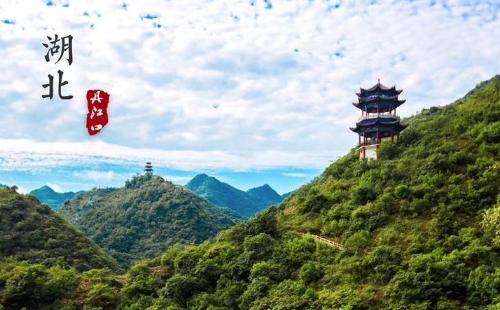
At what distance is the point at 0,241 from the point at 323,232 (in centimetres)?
2813

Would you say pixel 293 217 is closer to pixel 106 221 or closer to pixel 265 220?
pixel 265 220

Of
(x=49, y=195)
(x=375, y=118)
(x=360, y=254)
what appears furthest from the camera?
(x=49, y=195)

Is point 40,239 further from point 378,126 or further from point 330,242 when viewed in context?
point 378,126

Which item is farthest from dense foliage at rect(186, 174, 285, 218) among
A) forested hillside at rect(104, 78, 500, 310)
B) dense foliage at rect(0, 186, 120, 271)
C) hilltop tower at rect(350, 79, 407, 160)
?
forested hillside at rect(104, 78, 500, 310)

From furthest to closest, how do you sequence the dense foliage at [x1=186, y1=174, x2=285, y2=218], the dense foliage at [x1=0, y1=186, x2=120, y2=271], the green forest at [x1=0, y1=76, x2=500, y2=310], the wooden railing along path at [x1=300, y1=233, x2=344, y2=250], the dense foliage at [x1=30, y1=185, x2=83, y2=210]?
the dense foliage at [x1=30, y1=185, x2=83, y2=210] < the dense foliage at [x1=186, y1=174, x2=285, y2=218] < the dense foliage at [x1=0, y1=186, x2=120, y2=271] < the wooden railing along path at [x1=300, y1=233, x2=344, y2=250] < the green forest at [x1=0, y1=76, x2=500, y2=310]

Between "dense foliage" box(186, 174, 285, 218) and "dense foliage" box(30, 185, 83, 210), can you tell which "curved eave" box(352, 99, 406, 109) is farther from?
"dense foliage" box(30, 185, 83, 210)

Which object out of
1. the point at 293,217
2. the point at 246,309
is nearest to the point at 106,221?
the point at 293,217

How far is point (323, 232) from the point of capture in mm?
30625

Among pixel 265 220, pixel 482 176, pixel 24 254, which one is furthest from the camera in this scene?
pixel 24 254

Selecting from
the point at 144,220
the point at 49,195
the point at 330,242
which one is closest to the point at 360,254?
the point at 330,242

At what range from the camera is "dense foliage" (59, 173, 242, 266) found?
7369cm

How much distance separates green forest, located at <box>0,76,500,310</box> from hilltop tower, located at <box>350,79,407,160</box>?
1942 mm

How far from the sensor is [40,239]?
1644 inches

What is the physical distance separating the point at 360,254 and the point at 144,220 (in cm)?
6141
